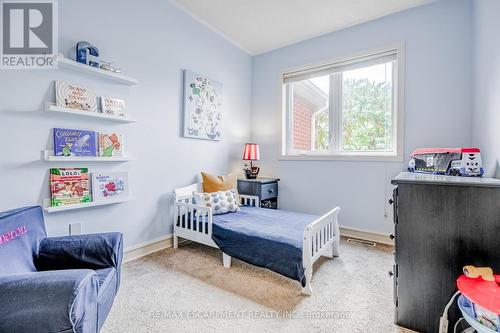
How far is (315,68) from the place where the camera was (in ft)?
11.0

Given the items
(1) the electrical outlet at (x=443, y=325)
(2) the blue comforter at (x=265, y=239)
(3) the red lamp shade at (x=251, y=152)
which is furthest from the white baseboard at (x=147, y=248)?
(1) the electrical outlet at (x=443, y=325)

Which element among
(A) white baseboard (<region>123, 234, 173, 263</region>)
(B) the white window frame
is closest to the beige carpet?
(A) white baseboard (<region>123, 234, 173, 263</region>)

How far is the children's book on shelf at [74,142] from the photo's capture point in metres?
1.89

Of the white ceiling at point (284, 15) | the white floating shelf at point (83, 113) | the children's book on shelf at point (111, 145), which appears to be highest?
the white ceiling at point (284, 15)

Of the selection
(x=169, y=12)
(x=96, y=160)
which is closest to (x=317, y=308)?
(x=96, y=160)

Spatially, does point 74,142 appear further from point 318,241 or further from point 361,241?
point 361,241

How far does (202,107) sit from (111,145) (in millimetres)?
1238

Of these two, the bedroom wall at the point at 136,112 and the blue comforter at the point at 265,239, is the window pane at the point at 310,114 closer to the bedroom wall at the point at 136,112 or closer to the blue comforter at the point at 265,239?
the bedroom wall at the point at 136,112

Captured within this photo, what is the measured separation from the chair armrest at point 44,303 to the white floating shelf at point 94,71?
1.62 metres

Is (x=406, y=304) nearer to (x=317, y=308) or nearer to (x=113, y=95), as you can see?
(x=317, y=308)

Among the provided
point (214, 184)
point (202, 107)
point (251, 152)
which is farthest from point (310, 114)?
point (214, 184)

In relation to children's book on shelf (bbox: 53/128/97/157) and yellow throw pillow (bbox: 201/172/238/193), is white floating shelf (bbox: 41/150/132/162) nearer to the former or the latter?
children's book on shelf (bbox: 53/128/97/157)

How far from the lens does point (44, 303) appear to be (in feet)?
2.88

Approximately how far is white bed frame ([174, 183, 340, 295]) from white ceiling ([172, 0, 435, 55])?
210cm
